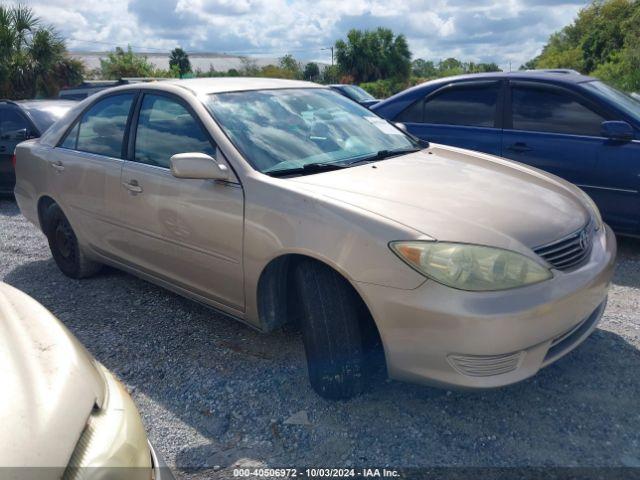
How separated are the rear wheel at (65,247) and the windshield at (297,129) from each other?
1.86m

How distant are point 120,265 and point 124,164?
738mm

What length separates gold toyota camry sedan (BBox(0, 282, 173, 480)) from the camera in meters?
1.39

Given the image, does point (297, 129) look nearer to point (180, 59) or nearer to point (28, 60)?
point (28, 60)

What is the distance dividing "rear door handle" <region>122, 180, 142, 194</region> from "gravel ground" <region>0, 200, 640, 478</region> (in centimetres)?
90

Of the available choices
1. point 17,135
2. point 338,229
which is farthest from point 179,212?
point 17,135

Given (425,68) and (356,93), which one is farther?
(425,68)

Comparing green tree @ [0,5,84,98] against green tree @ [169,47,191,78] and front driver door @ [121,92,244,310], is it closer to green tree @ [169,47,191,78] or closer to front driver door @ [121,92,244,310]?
front driver door @ [121,92,244,310]

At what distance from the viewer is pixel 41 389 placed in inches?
61.7

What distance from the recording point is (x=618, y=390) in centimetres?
282

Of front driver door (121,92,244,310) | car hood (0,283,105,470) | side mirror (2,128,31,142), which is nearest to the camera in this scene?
car hood (0,283,105,470)

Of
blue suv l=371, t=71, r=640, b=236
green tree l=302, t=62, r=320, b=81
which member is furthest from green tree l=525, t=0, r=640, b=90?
green tree l=302, t=62, r=320, b=81

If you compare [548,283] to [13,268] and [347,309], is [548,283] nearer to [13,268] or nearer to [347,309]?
[347,309]

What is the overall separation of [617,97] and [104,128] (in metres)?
4.24

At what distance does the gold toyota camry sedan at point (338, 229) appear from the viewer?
2.39 m
